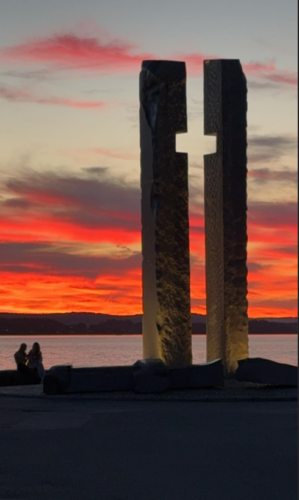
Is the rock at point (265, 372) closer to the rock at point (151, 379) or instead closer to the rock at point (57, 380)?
the rock at point (151, 379)

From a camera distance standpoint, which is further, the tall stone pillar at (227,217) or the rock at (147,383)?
the tall stone pillar at (227,217)

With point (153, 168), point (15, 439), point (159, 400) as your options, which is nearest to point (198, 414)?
point (159, 400)

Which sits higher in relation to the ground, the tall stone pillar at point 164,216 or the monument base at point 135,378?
the tall stone pillar at point 164,216

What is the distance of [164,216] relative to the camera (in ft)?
66.3

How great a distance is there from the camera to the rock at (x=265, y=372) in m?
19.1

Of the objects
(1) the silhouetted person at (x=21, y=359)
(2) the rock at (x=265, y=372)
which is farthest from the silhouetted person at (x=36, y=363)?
(2) the rock at (x=265, y=372)

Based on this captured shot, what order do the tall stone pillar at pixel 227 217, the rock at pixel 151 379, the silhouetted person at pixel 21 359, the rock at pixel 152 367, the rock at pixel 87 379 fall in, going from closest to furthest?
the rock at pixel 151 379, the rock at pixel 152 367, the rock at pixel 87 379, the tall stone pillar at pixel 227 217, the silhouetted person at pixel 21 359

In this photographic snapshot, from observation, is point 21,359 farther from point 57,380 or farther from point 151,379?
point 151,379

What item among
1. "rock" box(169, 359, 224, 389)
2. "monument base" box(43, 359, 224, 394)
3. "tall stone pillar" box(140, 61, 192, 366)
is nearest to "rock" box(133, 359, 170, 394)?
"monument base" box(43, 359, 224, 394)

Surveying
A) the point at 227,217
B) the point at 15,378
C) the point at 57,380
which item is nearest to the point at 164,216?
the point at 227,217

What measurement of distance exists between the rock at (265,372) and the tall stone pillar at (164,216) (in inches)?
58.1

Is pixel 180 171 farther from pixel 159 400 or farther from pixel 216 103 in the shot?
pixel 159 400

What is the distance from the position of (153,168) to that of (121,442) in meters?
10.0

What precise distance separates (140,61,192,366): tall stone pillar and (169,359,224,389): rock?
145cm
